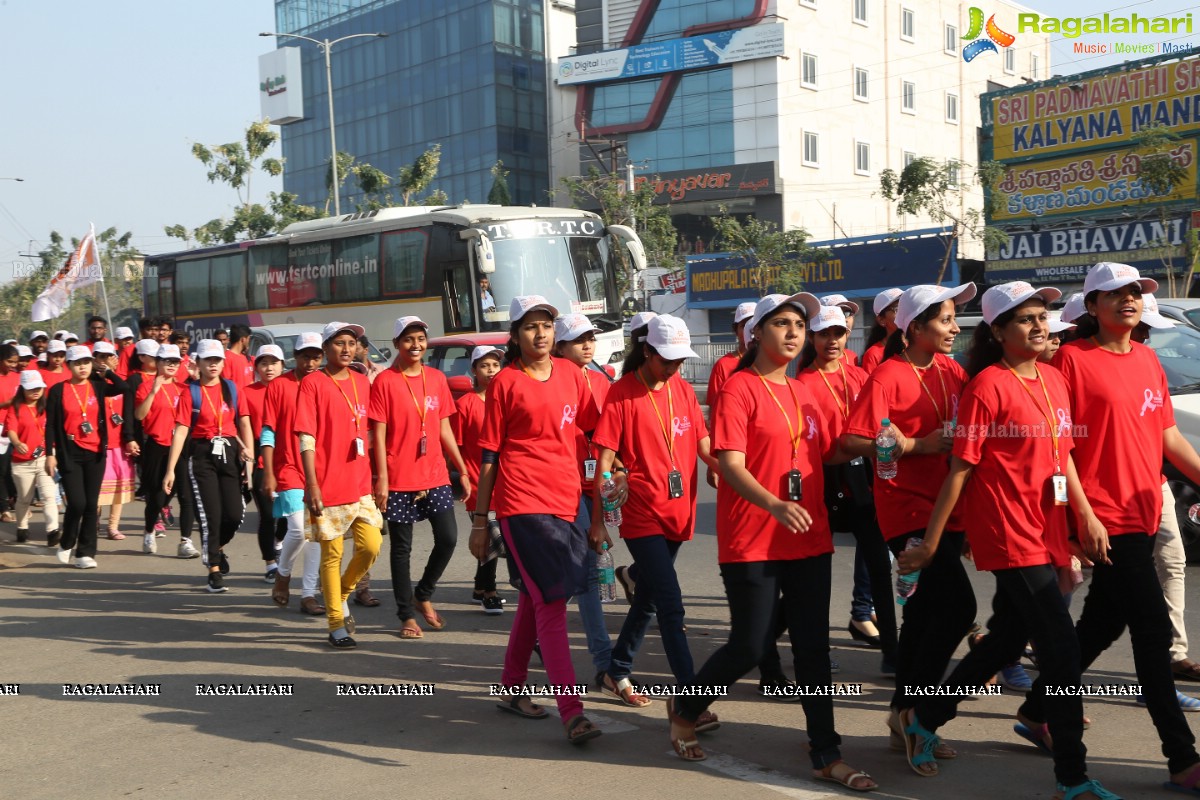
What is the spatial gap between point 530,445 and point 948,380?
1819mm

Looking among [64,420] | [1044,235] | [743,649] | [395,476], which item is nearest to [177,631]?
[395,476]

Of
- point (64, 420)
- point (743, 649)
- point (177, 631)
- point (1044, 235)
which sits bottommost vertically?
point (177, 631)

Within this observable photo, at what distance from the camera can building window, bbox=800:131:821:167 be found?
186 feet

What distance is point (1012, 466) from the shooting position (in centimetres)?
433

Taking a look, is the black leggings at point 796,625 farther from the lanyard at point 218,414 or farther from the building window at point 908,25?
the building window at point 908,25

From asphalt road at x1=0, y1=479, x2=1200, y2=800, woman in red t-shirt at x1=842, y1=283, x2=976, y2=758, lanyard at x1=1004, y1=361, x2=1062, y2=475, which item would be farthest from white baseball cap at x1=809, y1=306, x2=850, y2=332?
asphalt road at x1=0, y1=479, x2=1200, y2=800

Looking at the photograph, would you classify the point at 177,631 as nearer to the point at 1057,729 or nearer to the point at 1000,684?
the point at 1000,684

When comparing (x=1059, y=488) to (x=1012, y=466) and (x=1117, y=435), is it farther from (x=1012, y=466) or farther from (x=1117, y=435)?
(x=1117, y=435)

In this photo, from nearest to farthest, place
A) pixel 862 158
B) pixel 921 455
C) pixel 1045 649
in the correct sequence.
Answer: pixel 1045 649
pixel 921 455
pixel 862 158

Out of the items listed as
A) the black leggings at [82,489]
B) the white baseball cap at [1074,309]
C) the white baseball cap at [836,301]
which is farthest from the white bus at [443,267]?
the white baseball cap at [1074,309]

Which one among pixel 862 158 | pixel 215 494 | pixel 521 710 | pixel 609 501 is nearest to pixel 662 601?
pixel 609 501

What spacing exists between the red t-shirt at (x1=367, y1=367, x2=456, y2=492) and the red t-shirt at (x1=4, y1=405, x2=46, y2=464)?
5.41m

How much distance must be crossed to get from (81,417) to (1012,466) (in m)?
8.19

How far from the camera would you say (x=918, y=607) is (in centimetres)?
488
